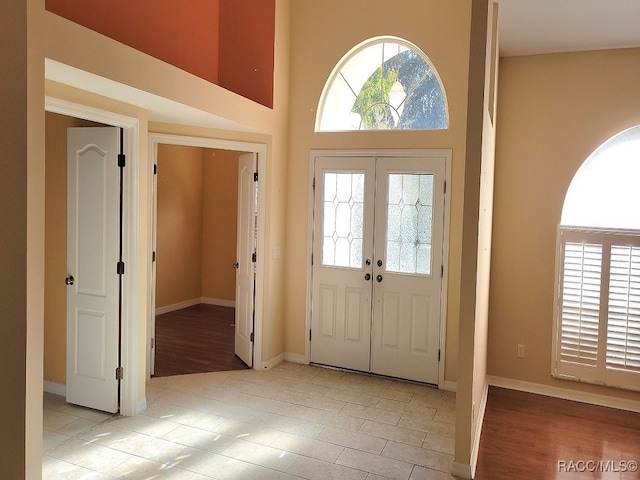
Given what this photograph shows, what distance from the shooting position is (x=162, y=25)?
4.06 metres

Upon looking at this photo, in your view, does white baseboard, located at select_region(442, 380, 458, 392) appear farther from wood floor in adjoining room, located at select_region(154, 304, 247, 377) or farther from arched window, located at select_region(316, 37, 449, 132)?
arched window, located at select_region(316, 37, 449, 132)

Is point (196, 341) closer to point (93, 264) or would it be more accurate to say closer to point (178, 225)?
point (178, 225)

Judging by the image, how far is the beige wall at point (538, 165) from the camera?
4.36 m

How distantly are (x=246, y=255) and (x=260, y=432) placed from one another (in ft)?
6.59

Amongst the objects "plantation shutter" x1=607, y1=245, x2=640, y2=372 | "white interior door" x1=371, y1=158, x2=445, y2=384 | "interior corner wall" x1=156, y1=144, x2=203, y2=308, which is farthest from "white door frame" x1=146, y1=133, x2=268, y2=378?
"plantation shutter" x1=607, y1=245, x2=640, y2=372

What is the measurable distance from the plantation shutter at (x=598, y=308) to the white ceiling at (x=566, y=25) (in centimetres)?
161

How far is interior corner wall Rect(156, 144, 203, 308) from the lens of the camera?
726cm

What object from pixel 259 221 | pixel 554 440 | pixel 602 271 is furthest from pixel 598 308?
pixel 259 221

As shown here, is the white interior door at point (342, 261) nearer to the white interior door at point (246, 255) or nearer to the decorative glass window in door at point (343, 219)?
the decorative glass window in door at point (343, 219)

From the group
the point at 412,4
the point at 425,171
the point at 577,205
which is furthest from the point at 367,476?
the point at 412,4

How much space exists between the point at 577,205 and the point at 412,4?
2435 millimetres

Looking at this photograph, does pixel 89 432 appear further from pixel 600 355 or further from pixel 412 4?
pixel 412 4

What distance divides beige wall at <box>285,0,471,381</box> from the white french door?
144 mm

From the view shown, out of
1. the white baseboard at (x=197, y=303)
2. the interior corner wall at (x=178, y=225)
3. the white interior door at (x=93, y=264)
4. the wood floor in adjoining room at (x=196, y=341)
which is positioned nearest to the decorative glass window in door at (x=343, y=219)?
the wood floor in adjoining room at (x=196, y=341)
